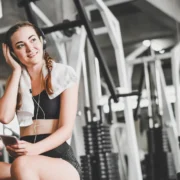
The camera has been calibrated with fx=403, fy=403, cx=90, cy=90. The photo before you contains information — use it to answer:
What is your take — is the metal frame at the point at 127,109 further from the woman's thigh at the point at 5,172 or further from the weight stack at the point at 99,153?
the woman's thigh at the point at 5,172

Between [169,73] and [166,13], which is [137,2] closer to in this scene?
[166,13]

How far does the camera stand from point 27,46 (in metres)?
1.68

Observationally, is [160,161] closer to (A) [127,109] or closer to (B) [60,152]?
(A) [127,109]

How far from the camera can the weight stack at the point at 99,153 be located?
307cm

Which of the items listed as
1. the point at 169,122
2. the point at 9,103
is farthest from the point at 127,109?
the point at 9,103

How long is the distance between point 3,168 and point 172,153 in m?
2.97

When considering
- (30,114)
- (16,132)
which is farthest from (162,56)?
(30,114)

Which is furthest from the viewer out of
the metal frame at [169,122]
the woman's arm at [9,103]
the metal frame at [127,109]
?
the metal frame at [169,122]

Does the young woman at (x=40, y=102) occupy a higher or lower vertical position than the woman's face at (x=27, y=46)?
lower

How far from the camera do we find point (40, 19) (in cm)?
362

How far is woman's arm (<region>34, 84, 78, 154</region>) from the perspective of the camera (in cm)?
151

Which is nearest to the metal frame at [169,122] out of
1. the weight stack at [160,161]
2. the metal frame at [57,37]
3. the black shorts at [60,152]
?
the weight stack at [160,161]

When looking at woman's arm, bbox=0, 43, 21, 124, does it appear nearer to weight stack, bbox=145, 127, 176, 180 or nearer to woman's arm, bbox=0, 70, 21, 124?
woman's arm, bbox=0, 70, 21, 124

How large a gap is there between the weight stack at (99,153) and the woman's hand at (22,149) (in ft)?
5.33
